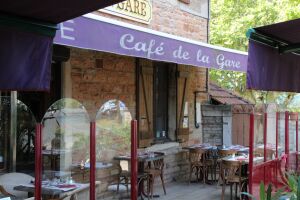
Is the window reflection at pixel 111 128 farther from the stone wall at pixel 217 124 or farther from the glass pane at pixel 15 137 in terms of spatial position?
the stone wall at pixel 217 124

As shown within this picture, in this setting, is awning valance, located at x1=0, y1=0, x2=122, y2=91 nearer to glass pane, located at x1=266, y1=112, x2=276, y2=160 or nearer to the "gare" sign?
glass pane, located at x1=266, y1=112, x2=276, y2=160

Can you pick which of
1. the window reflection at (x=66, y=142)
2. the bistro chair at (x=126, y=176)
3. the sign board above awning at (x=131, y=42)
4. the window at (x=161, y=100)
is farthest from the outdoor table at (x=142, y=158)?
the sign board above awning at (x=131, y=42)

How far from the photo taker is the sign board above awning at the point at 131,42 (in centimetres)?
504

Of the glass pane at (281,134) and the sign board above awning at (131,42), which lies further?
the glass pane at (281,134)

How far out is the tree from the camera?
17.3 m

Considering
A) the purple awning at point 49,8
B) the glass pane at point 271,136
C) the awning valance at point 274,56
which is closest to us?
the purple awning at point 49,8

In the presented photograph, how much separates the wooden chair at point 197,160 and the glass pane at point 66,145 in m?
3.50

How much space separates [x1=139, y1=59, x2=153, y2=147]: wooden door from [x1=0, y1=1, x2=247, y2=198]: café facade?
0.02 metres

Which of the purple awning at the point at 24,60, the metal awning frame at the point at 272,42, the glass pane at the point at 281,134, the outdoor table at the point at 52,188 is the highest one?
the metal awning frame at the point at 272,42

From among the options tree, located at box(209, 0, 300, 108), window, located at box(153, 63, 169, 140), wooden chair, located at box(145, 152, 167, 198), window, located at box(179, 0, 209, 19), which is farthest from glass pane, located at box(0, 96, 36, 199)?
tree, located at box(209, 0, 300, 108)

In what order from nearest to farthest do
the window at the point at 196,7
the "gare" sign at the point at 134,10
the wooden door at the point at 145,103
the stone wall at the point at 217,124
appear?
the "gare" sign at the point at 134,10
the wooden door at the point at 145,103
the window at the point at 196,7
the stone wall at the point at 217,124

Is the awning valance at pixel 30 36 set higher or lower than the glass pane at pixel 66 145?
higher

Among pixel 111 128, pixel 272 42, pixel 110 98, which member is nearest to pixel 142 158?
pixel 110 98

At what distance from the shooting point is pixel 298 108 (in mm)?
16000
